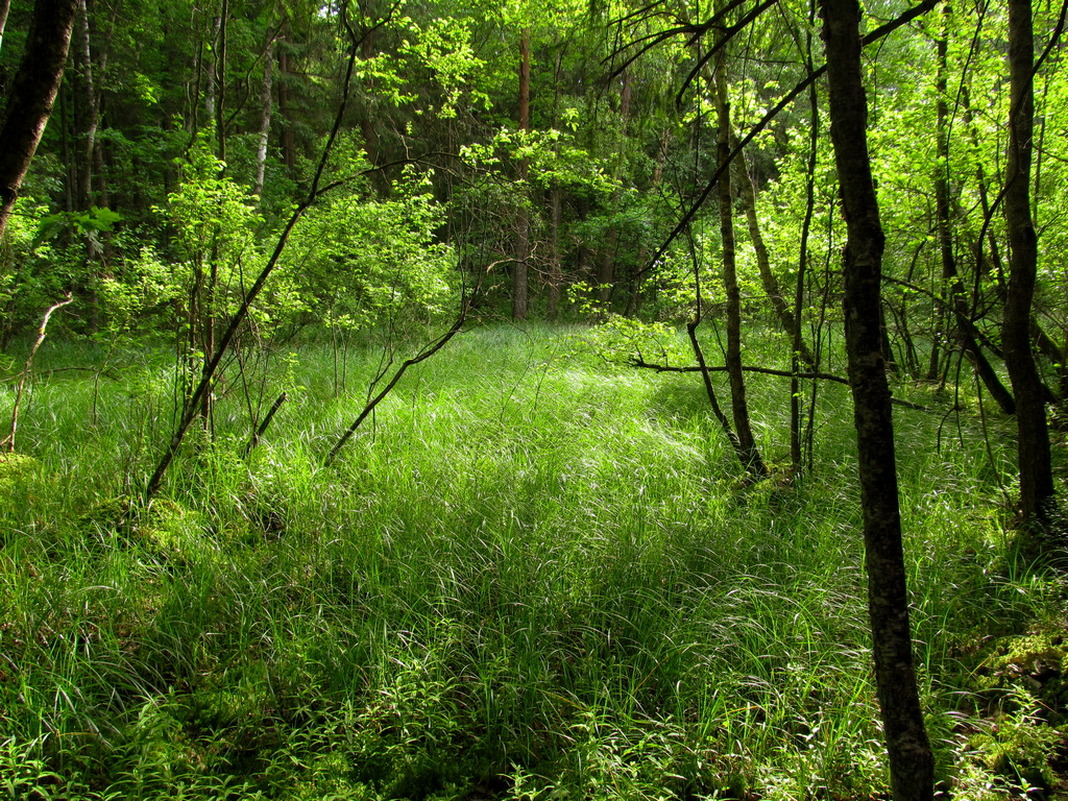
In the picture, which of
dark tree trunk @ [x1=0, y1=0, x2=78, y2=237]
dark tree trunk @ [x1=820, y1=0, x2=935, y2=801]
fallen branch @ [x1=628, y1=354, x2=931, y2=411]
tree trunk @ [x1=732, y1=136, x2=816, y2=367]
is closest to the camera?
dark tree trunk @ [x1=820, y1=0, x2=935, y2=801]

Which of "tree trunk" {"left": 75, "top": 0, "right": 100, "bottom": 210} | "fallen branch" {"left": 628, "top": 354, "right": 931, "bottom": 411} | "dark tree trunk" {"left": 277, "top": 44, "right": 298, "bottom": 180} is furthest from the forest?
"dark tree trunk" {"left": 277, "top": 44, "right": 298, "bottom": 180}

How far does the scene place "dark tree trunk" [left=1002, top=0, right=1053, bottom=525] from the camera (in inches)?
112

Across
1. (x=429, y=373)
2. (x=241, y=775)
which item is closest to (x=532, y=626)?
(x=241, y=775)

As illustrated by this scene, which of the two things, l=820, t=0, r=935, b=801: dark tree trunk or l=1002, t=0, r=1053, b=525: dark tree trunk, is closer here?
l=820, t=0, r=935, b=801: dark tree trunk

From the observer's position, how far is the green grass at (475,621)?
1987mm

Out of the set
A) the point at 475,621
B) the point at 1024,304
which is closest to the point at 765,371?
the point at 1024,304

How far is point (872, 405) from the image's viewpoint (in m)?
1.14

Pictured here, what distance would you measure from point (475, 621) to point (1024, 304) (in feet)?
11.1

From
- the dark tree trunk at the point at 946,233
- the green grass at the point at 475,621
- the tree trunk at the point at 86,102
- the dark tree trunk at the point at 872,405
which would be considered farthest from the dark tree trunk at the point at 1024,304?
the tree trunk at the point at 86,102

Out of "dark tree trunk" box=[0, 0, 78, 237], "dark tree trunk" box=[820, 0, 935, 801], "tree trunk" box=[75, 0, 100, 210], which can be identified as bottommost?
"dark tree trunk" box=[820, 0, 935, 801]

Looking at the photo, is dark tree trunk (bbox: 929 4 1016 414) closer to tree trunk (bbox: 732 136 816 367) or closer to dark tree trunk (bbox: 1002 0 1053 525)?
tree trunk (bbox: 732 136 816 367)

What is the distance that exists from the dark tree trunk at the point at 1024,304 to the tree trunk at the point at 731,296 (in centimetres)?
151

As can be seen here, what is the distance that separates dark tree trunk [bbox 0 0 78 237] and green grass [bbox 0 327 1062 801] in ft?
6.23

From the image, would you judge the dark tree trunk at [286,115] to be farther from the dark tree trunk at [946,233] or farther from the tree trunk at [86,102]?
the dark tree trunk at [946,233]
